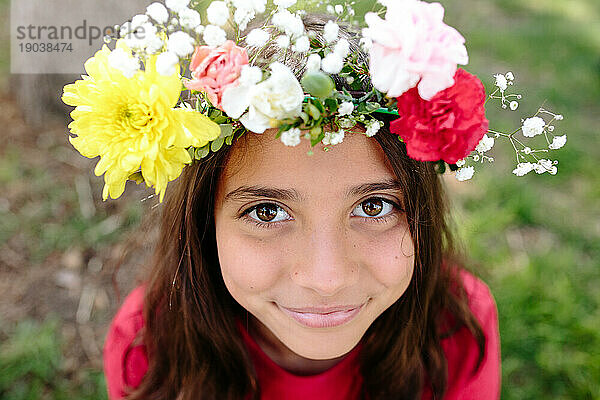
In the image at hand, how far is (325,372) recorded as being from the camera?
6.94ft

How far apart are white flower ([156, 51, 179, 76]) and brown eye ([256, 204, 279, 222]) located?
18.1 inches

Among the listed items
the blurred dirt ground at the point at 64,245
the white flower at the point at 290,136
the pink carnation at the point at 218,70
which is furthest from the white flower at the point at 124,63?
the blurred dirt ground at the point at 64,245

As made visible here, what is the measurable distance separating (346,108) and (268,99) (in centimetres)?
17

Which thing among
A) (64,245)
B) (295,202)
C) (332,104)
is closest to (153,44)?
(332,104)

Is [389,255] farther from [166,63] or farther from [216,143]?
[166,63]

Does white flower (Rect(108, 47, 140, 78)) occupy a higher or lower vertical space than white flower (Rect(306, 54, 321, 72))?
lower

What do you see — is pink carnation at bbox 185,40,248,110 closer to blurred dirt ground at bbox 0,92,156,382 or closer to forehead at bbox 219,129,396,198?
forehead at bbox 219,129,396,198

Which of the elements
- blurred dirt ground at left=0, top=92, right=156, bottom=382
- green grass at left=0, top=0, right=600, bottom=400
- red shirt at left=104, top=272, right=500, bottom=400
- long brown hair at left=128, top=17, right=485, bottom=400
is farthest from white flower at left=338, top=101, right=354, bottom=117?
green grass at left=0, top=0, right=600, bottom=400

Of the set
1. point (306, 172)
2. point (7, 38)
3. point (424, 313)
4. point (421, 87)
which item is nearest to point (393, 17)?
point (421, 87)

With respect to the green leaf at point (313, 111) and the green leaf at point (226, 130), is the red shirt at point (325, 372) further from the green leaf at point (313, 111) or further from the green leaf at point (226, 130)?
the green leaf at point (313, 111)

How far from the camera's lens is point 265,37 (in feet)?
4.29

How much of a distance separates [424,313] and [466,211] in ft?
4.62

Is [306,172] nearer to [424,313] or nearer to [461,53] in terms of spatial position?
[461,53]

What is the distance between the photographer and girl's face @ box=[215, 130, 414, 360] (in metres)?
1.50
